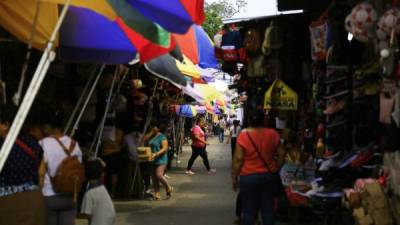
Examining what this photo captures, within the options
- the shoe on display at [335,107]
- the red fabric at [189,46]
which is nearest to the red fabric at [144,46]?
the red fabric at [189,46]

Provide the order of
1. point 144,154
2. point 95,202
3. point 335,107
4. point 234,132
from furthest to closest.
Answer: point 234,132
point 144,154
point 335,107
point 95,202

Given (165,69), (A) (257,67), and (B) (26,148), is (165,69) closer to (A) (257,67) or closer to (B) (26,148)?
(B) (26,148)

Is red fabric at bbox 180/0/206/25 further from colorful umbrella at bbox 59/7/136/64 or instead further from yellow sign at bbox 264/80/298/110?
yellow sign at bbox 264/80/298/110

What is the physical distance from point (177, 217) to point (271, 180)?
13.8 ft

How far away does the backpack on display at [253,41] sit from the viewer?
1240cm

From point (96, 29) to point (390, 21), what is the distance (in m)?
2.96

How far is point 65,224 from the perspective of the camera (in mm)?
6758

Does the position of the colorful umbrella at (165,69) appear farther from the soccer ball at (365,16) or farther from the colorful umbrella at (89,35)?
the soccer ball at (365,16)

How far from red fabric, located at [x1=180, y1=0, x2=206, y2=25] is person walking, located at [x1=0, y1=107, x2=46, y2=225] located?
181cm

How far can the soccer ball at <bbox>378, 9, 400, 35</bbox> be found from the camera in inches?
244

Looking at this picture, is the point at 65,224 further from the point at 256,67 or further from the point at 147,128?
the point at 147,128

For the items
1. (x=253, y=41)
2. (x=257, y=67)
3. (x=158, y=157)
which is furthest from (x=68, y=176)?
(x=158, y=157)

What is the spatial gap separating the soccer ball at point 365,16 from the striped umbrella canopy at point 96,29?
177cm

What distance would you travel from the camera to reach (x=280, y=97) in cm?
1148
